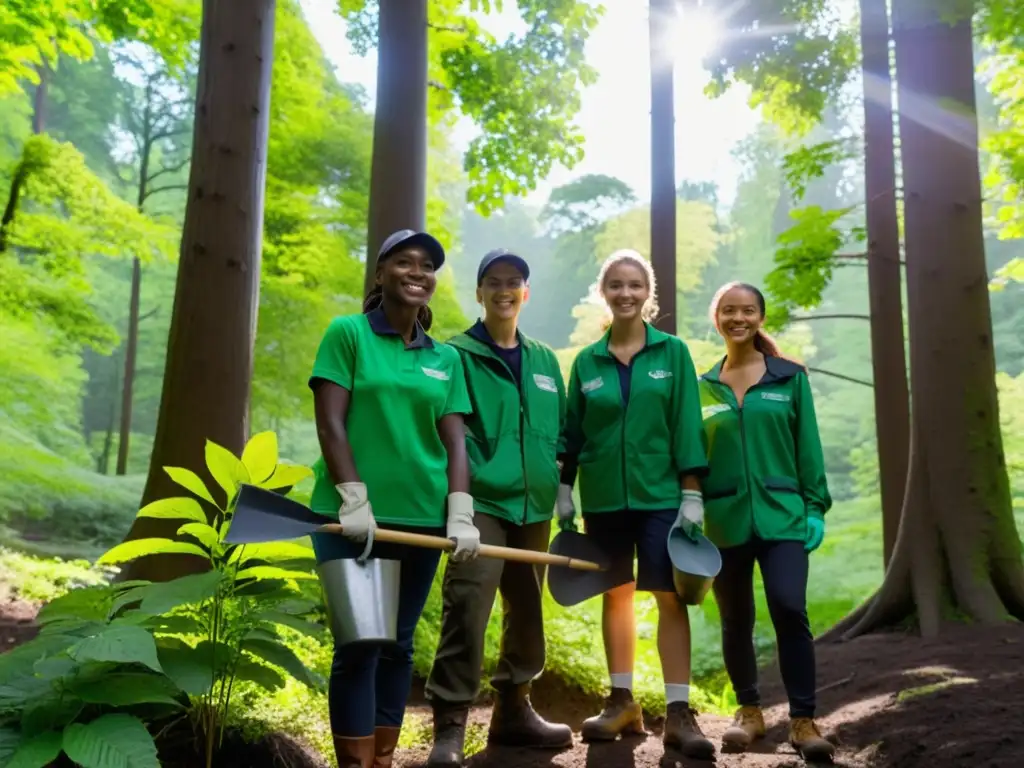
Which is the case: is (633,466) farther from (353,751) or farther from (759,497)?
Answer: (353,751)

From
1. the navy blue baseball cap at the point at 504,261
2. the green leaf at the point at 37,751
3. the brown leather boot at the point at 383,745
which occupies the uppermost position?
the navy blue baseball cap at the point at 504,261

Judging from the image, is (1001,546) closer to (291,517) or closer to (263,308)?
(291,517)

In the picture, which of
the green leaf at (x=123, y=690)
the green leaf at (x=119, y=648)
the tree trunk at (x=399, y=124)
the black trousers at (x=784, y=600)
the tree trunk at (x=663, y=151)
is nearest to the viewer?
the green leaf at (x=119, y=648)

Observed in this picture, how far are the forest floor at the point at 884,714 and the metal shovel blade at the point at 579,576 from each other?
2.15 ft

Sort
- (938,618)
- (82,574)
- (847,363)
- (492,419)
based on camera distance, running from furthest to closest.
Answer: (847,363) < (82,574) < (938,618) < (492,419)

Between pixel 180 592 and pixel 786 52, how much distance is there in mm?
9292

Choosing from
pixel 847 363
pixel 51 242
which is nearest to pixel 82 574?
pixel 51 242

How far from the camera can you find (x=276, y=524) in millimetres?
2727

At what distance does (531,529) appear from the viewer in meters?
3.63

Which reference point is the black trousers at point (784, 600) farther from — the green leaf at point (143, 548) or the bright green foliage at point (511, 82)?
the bright green foliage at point (511, 82)

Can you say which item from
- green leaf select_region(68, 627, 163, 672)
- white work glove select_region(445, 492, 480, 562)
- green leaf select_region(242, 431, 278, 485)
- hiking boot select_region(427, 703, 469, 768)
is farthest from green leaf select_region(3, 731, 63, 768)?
hiking boot select_region(427, 703, 469, 768)

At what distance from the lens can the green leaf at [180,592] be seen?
2.50 meters

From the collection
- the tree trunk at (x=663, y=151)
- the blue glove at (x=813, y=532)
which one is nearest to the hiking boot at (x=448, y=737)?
the blue glove at (x=813, y=532)

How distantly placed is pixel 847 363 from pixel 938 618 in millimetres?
23443
